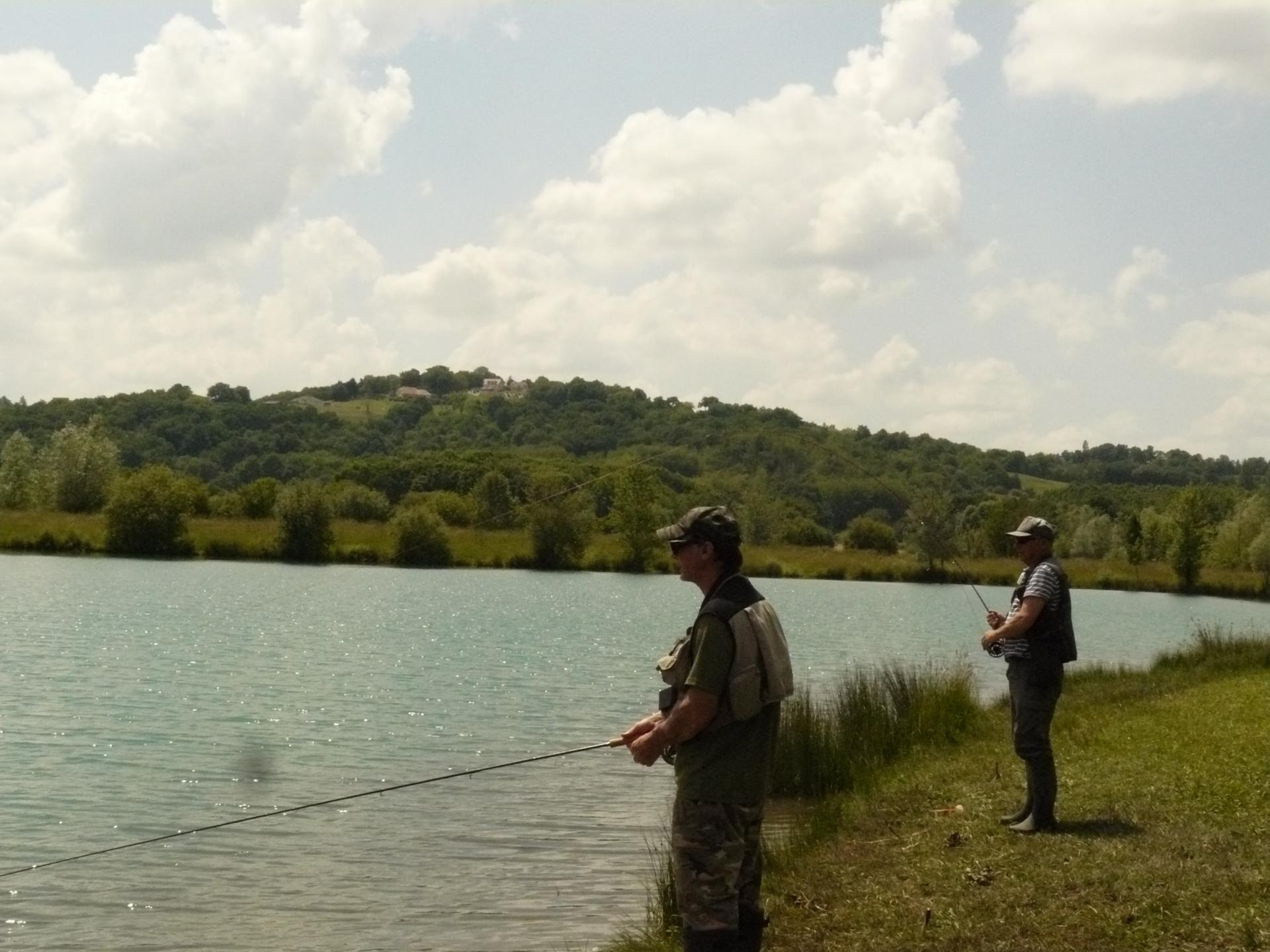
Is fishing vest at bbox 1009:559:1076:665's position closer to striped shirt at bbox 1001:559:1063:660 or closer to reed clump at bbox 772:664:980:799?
striped shirt at bbox 1001:559:1063:660

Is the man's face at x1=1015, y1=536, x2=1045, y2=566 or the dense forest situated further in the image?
the dense forest

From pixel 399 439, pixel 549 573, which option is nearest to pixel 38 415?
pixel 399 439

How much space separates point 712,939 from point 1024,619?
3.85 meters

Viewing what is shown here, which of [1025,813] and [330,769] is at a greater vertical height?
[1025,813]

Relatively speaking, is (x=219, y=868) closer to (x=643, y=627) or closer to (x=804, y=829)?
(x=804, y=829)

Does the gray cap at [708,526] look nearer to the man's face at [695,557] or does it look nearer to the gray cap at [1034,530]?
the man's face at [695,557]

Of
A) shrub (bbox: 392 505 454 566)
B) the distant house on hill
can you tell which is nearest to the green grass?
shrub (bbox: 392 505 454 566)

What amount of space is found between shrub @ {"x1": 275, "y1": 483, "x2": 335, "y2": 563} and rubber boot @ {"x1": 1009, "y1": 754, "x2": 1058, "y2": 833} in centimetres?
6229

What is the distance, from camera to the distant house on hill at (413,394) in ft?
583

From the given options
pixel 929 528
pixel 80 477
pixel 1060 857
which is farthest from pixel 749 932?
pixel 80 477

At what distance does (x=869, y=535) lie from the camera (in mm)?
54000

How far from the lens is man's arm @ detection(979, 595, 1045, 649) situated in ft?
28.5

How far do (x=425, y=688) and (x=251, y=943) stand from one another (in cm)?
1481

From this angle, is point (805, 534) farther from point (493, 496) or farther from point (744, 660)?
point (744, 660)
